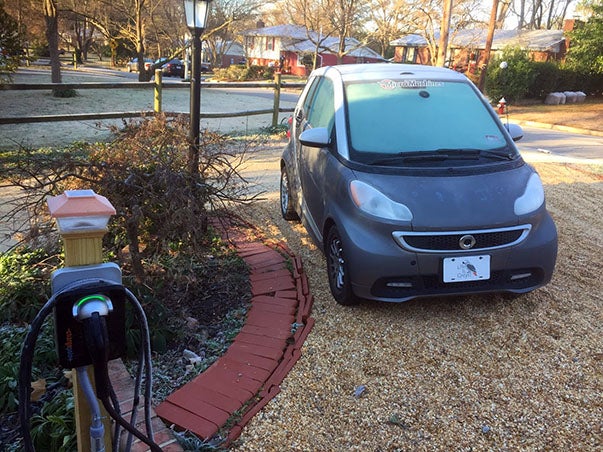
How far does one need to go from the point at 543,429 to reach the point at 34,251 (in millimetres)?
3640

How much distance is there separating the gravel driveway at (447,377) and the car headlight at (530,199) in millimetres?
756

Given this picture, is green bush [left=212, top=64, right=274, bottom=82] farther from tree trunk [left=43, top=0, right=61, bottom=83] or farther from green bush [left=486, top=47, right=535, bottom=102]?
green bush [left=486, top=47, right=535, bottom=102]

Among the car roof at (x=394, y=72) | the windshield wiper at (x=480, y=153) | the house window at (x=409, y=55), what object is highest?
the house window at (x=409, y=55)

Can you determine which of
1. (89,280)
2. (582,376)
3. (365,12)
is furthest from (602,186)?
(365,12)

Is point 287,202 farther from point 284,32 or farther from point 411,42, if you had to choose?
point 284,32

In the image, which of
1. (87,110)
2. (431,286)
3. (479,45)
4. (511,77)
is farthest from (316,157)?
(479,45)

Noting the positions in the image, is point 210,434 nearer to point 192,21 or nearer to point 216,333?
point 216,333

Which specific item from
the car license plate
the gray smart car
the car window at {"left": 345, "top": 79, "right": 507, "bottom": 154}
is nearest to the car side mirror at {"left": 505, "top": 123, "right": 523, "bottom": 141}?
the gray smart car

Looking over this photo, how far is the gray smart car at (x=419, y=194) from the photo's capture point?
3.34 meters

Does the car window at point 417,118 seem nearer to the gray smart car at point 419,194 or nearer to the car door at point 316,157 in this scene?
the gray smart car at point 419,194

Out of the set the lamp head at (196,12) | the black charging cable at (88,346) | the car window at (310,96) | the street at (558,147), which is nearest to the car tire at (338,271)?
the car window at (310,96)

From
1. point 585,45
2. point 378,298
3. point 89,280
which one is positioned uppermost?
point 585,45

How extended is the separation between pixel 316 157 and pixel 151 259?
165 cm

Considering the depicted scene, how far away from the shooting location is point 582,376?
3049mm
